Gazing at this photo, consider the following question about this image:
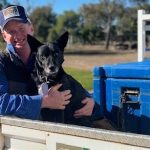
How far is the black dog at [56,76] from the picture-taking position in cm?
381

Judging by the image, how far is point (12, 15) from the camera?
155 inches

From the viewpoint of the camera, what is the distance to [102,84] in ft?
13.5

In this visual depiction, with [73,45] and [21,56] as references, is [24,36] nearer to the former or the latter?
[21,56]

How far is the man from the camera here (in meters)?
3.41

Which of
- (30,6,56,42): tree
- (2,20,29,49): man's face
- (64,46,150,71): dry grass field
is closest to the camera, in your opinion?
(2,20,29,49): man's face

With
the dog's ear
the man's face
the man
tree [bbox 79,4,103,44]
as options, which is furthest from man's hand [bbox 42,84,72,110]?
tree [bbox 79,4,103,44]

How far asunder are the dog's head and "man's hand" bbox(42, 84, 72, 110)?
0.21 meters

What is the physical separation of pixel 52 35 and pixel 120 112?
2642 inches

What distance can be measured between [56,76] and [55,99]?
384 mm

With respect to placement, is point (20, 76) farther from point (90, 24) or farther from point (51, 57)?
point (90, 24)

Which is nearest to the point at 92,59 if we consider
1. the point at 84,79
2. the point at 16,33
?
the point at 84,79

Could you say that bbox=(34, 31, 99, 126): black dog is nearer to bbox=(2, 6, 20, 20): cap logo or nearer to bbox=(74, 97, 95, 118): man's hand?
bbox=(74, 97, 95, 118): man's hand

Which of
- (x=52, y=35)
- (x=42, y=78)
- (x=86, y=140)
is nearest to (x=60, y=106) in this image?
(x=42, y=78)

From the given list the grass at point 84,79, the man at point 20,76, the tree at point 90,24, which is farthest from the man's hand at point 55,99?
the tree at point 90,24
